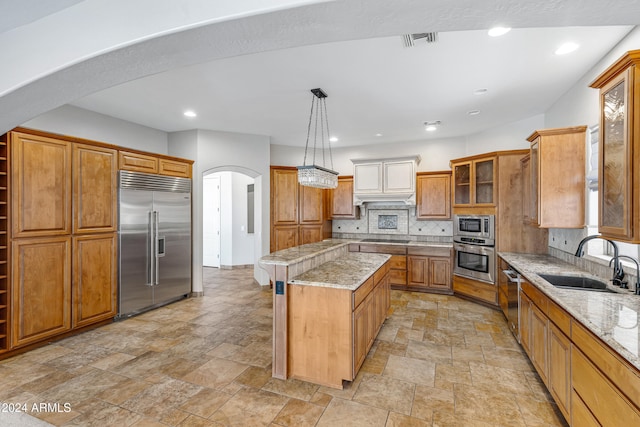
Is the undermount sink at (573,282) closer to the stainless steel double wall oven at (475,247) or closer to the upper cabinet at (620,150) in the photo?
the upper cabinet at (620,150)

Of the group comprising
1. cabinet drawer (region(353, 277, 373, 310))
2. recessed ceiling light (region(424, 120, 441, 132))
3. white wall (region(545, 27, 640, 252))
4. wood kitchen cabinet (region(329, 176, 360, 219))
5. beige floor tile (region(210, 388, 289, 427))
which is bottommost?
beige floor tile (region(210, 388, 289, 427))

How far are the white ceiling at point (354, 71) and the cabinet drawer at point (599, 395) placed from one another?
1707mm

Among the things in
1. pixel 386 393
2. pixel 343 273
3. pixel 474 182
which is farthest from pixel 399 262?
pixel 386 393

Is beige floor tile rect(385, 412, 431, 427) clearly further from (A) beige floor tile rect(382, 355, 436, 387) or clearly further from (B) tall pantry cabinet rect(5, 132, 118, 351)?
(B) tall pantry cabinet rect(5, 132, 118, 351)

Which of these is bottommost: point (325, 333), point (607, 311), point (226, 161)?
point (325, 333)

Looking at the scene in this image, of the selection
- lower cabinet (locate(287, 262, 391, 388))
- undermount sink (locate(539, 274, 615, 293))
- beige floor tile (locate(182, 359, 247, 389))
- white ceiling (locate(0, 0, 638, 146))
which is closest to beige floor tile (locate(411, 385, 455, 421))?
lower cabinet (locate(287, 262, 391, 388))

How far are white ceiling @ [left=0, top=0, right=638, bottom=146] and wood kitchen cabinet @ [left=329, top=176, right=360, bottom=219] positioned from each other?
3.37ft

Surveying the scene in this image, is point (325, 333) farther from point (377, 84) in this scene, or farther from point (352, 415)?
point (377, 84)

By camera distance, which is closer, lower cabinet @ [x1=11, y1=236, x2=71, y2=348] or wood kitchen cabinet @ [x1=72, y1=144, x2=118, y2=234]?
lower cabinet @ [x1=11, y1=236, x2=71, y2=348]

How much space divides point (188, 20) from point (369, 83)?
2.36 metres

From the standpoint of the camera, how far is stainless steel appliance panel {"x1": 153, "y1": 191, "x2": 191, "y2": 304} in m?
4.49

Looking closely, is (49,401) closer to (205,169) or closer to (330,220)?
(205,169)

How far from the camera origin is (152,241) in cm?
437

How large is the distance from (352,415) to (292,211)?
13.7 ft
